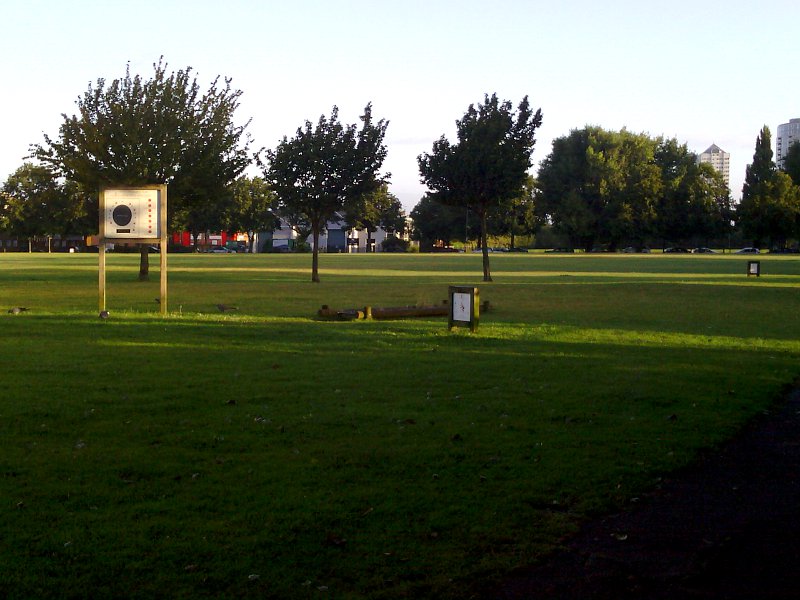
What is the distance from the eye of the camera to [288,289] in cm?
3522

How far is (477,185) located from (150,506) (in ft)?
122

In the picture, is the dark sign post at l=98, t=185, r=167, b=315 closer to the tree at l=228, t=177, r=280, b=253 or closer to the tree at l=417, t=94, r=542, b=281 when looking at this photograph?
the tree at l=417, t=94, r=542, b=281

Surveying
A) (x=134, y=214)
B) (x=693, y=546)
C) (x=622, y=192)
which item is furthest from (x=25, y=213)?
(x=693, y=546)

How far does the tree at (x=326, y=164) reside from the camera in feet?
133

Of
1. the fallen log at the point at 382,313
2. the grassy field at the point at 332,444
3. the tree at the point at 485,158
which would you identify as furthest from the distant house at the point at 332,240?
the grassy field at the point at 332,444

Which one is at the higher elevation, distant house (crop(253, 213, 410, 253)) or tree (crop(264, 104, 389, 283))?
tree (crop(264, 104, 389, 283))

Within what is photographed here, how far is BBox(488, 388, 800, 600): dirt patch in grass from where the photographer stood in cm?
501

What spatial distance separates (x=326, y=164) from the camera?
1590 inches

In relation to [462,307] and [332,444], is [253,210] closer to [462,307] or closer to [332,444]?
[462,307]

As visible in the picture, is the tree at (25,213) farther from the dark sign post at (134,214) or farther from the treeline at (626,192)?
the dark sign post at (134,214)

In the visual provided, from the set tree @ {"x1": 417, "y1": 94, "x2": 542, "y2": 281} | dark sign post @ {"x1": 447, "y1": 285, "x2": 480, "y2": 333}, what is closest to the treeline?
tree @ {"x1": 417, "y1": 94, "x2": 542, "y2": 281}

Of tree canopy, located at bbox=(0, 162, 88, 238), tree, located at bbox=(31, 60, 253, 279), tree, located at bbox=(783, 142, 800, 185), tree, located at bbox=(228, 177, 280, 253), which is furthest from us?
tree canopy, located at bbox=(0, 162, 88, 238)

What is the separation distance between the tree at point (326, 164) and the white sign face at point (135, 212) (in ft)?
61.8

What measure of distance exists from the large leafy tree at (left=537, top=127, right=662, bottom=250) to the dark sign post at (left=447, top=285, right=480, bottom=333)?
99.1m
